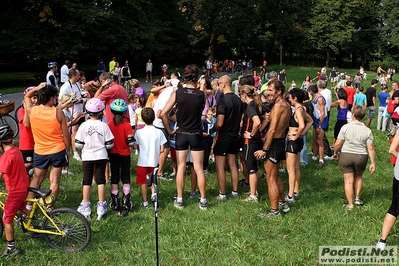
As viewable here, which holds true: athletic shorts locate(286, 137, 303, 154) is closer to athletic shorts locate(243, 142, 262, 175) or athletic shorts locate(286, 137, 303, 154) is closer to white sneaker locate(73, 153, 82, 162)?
athletic shorts locate(243, 142, 262, 175)

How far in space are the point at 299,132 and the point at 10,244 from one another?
451 centimetres

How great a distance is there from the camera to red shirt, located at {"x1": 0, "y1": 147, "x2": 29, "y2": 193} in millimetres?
4359

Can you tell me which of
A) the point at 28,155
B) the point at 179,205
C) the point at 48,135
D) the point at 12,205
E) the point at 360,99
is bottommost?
the point at 179,205

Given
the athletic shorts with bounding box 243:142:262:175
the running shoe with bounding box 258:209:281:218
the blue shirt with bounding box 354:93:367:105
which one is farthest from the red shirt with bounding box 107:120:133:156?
the blue shirt with bounding box 354:93:367:105

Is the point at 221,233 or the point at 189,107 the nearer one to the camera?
the point at 221,233

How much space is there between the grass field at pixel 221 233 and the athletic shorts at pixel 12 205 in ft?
1.67

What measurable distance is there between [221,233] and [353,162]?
245cm

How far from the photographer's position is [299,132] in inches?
242

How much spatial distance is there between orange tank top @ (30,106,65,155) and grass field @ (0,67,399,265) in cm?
119

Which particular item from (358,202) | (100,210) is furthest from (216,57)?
(100,210)

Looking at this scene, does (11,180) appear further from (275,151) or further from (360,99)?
(360,99)

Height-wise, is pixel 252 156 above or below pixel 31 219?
above

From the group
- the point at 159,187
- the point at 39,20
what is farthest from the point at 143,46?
the point at 159,187

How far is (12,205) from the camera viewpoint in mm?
4469
